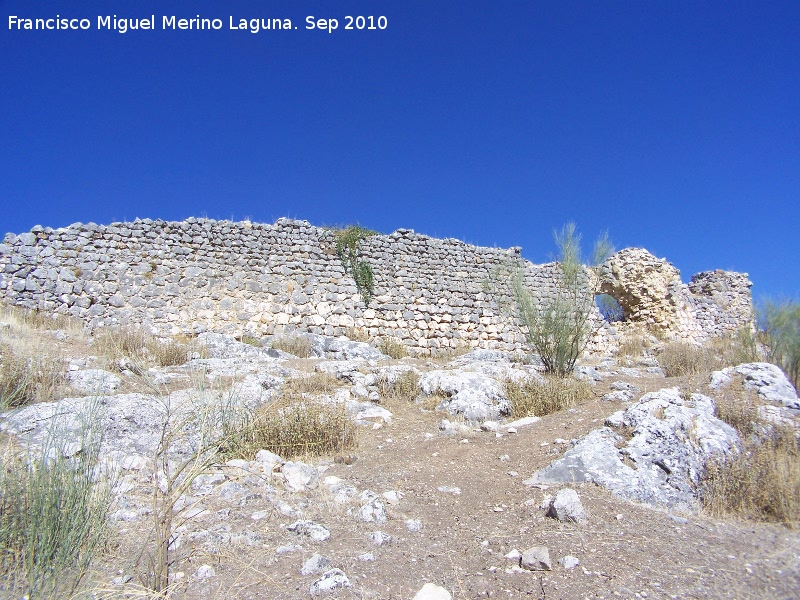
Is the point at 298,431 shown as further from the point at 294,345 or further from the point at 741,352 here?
the point at 741,352

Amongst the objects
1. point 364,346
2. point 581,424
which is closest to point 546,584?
point 581,424

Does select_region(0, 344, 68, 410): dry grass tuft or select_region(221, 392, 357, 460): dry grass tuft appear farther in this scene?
select_region(0, 344, 68, 410): dry grass tuft

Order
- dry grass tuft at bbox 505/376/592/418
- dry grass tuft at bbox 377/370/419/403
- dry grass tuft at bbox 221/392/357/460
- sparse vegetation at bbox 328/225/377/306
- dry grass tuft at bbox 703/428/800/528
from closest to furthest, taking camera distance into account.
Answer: dry grass tuft at bbox 703/428/800/528
dry grass tuft at bbox 221/392/357/460
dry grass tuft at bbox 505/376/592/418
dry grass tuft at bbox 377/370/419/403
sparse vegetation at bbox 328/225/377/306

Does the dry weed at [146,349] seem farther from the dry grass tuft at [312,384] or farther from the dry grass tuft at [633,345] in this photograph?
the dry grass tuft at [633,345]

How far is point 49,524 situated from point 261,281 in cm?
953

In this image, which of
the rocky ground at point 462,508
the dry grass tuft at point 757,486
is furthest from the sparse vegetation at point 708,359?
the dry grass tuft at point 757,486

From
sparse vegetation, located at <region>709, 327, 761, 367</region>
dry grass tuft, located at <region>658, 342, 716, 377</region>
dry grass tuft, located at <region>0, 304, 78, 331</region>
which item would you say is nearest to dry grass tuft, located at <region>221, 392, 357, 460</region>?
Answer: dry grass tuft, located at <region>658, 342, 716, 377</region>

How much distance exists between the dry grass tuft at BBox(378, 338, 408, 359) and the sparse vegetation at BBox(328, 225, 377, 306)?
4.18 feet

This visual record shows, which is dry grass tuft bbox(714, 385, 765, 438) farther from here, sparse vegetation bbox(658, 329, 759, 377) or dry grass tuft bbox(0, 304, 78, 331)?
dry grass tuft bbox(0, 304, 78, 331)

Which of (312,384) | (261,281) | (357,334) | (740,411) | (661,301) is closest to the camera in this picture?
(740,411)

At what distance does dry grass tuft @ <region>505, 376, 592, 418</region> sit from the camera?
5816 mm

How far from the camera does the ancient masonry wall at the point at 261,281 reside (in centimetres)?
1037

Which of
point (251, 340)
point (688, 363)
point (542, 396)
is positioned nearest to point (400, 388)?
point (542, 396)

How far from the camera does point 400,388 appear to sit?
6699mm
